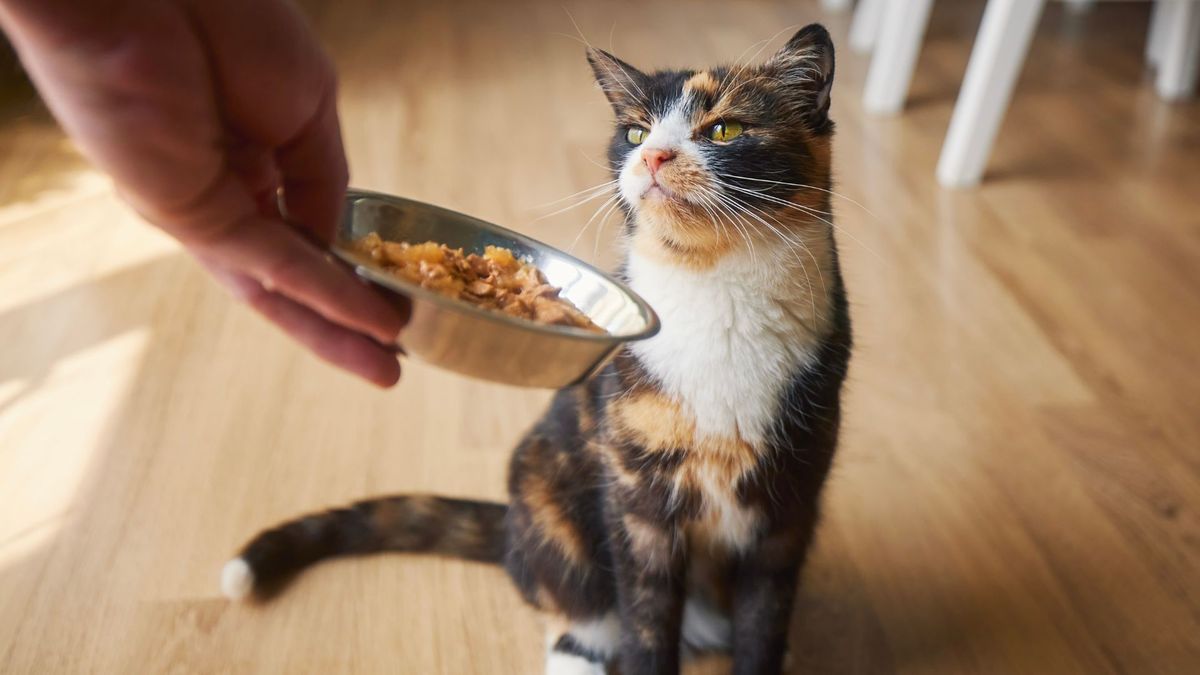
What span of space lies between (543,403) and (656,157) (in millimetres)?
767

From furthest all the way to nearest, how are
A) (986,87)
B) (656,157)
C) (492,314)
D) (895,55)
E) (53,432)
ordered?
1. (895,55)
2. (986,87)
3. (53,432)
4. (656,157)
5. (492,314)

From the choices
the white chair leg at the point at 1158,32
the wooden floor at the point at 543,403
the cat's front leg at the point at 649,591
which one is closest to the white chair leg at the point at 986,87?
the wooden floor at the point at 543,403

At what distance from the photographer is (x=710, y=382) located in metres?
1.01

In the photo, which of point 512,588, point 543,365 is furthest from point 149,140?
point 512,588

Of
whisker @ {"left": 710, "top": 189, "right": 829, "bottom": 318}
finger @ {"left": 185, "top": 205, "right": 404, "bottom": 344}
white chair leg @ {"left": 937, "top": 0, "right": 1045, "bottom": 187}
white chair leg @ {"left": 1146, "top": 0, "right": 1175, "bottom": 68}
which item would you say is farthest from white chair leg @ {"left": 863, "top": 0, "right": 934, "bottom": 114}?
finger @ {"left": 185, "top": 205, "right": 404, "bottom": 344}

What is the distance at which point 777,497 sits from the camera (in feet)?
3.45

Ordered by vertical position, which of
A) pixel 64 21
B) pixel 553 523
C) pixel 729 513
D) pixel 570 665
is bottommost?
pixel 570 665

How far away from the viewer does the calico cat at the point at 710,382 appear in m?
0.99

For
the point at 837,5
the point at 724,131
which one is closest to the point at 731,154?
the point at 724,131

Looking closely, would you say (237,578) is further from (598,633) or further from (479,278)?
(479,278)

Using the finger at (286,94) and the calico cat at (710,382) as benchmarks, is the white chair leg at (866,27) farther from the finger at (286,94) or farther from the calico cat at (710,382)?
the finger at (286,94)

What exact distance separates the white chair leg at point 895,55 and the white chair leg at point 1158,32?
837mm

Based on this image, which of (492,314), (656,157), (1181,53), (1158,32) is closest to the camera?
(492,314)

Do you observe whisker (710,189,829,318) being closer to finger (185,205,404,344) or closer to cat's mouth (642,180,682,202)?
cat's mouth (642,180,682,202)
